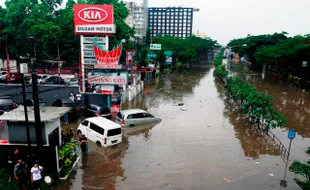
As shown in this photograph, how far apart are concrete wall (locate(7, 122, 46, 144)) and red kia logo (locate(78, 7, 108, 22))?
50.4ft

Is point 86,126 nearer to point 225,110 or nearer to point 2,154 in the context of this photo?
point 2,154

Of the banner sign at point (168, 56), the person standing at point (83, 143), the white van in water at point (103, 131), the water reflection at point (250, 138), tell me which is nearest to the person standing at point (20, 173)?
the person standing at point (83, 143)

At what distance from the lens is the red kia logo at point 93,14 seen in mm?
23750

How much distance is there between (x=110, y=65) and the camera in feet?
72.7

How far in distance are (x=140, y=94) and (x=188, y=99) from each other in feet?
19.6

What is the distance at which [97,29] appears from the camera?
79.9 feet

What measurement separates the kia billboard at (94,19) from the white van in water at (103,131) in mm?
11128

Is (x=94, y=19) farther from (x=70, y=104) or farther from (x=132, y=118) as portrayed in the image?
(x=132, y=118)

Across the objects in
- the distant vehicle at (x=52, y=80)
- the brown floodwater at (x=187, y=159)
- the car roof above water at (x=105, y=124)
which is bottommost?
the brown floodwater at (x=187, y=159)

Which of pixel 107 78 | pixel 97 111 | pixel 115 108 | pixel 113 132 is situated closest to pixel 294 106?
pixel 115 108

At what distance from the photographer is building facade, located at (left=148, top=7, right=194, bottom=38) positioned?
163 m

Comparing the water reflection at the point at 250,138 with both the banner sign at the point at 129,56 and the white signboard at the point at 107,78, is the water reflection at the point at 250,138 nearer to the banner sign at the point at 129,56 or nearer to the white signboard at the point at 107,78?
the white signboard at the point at 107,78

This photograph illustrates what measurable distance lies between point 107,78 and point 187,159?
11.2m

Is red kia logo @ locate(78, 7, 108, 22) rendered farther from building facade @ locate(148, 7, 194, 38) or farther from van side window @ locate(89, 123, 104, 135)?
building facade @ locate(148, 7, 194, 38)
